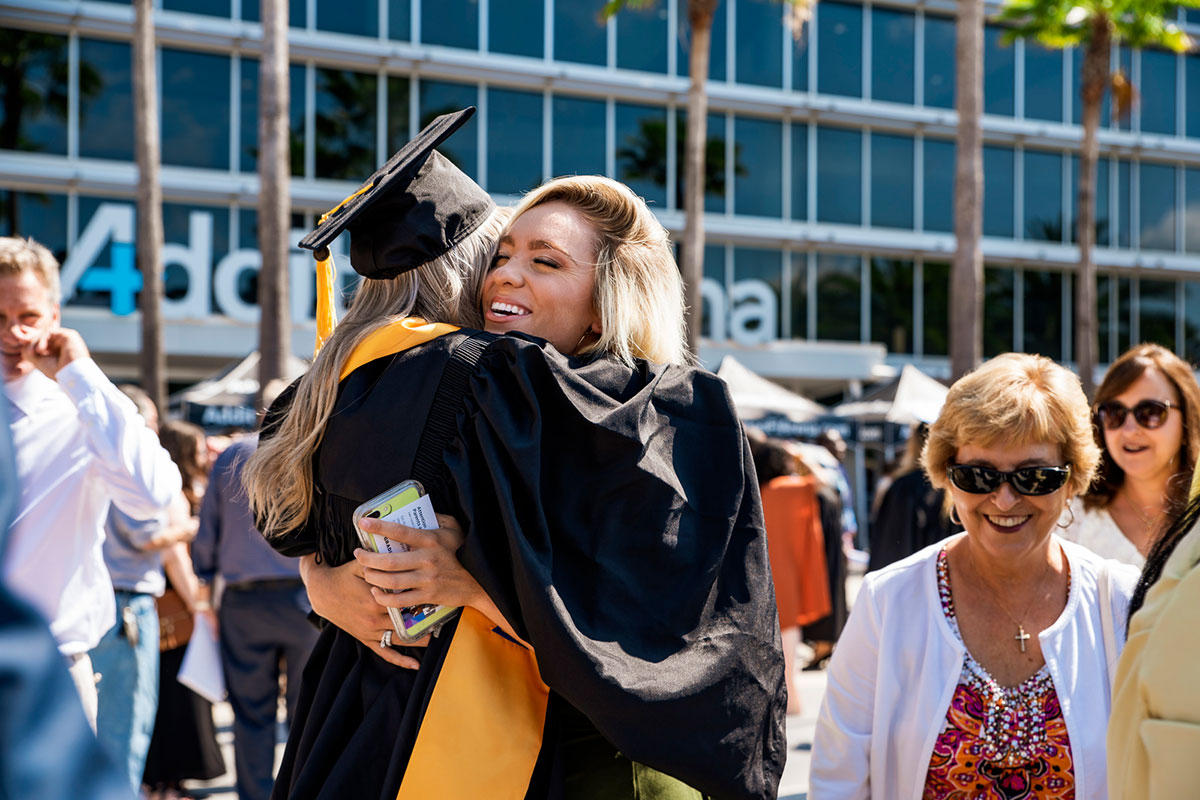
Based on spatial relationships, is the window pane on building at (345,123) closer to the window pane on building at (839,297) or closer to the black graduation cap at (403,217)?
the window pane on building at (839,297)

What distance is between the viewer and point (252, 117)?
69.3 feet

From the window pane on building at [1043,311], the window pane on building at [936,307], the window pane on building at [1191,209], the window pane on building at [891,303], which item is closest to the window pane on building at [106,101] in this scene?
the window pane on building at [891,303]

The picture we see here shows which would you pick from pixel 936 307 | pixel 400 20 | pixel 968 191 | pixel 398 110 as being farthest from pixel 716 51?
pixel 968 191

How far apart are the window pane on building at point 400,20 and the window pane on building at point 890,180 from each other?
11.1 metres

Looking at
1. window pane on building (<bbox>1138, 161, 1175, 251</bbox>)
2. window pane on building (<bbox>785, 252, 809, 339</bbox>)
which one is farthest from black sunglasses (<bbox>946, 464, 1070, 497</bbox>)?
window pane on building (<bbox>1138, 161, 1175, 251</bbox>)

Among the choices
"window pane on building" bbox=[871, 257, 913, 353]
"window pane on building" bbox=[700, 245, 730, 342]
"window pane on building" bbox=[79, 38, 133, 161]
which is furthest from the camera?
"window pane on building" bbox=[871, 257, 913, 353]

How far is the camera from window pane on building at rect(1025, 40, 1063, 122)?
27.2 meters

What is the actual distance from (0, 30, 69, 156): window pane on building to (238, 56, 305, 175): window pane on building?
9.00ft

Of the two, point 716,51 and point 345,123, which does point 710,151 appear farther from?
point 345,123

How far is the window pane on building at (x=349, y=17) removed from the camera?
71.0 ft

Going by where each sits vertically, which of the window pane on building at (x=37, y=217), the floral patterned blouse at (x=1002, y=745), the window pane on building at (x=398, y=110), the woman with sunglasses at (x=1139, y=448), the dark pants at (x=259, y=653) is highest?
the window pane on building at (x=398, y=110)

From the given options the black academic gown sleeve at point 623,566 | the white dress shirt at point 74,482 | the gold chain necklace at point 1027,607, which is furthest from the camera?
the white dress shirt at point 74,482

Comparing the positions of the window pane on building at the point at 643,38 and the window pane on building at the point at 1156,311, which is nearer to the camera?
the window pane on building at the point at 643,38

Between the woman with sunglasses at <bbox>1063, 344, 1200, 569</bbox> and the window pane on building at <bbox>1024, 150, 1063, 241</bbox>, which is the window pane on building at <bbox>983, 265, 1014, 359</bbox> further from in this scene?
the woman with sunglasses at <bbox>1063, 344, 1200, 569</bbox>
